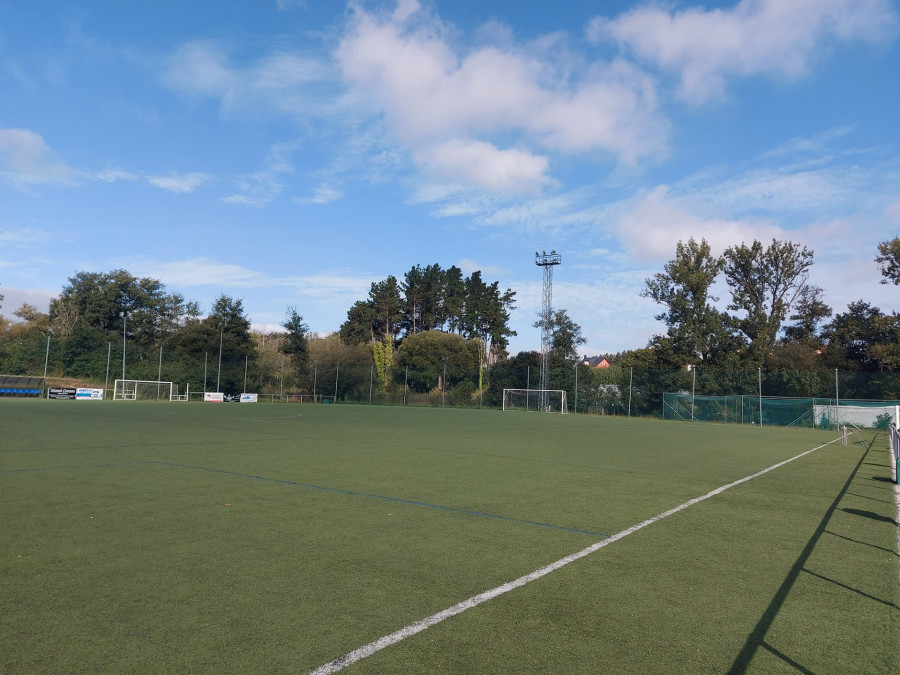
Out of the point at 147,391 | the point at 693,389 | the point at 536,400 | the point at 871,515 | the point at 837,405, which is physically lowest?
the point at 871,515

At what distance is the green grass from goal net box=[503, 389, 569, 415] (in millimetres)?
33198

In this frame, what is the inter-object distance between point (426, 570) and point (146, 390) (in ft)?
142

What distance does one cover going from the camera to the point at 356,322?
2820 inches

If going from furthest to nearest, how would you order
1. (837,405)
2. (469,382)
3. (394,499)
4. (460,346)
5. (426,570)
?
(460,346)
(469,382)
(837,405)
(394,499)
(426,570)

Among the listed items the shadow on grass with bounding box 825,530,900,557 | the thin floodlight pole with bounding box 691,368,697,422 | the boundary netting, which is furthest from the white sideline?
the thin floodlight pole with bounding box 691,368,697,422

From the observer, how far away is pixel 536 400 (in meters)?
44.4

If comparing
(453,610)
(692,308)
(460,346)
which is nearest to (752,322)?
(692,308)

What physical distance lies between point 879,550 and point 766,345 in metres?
43.0

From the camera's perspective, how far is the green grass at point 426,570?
318 centimetres

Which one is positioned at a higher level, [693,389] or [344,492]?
[693,389]

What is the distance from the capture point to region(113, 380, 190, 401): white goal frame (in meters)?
41.1

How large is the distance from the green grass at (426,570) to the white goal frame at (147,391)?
3481cm

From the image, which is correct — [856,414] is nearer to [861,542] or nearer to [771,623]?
[861,542]

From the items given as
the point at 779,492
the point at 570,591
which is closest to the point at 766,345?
the point at 779,492
